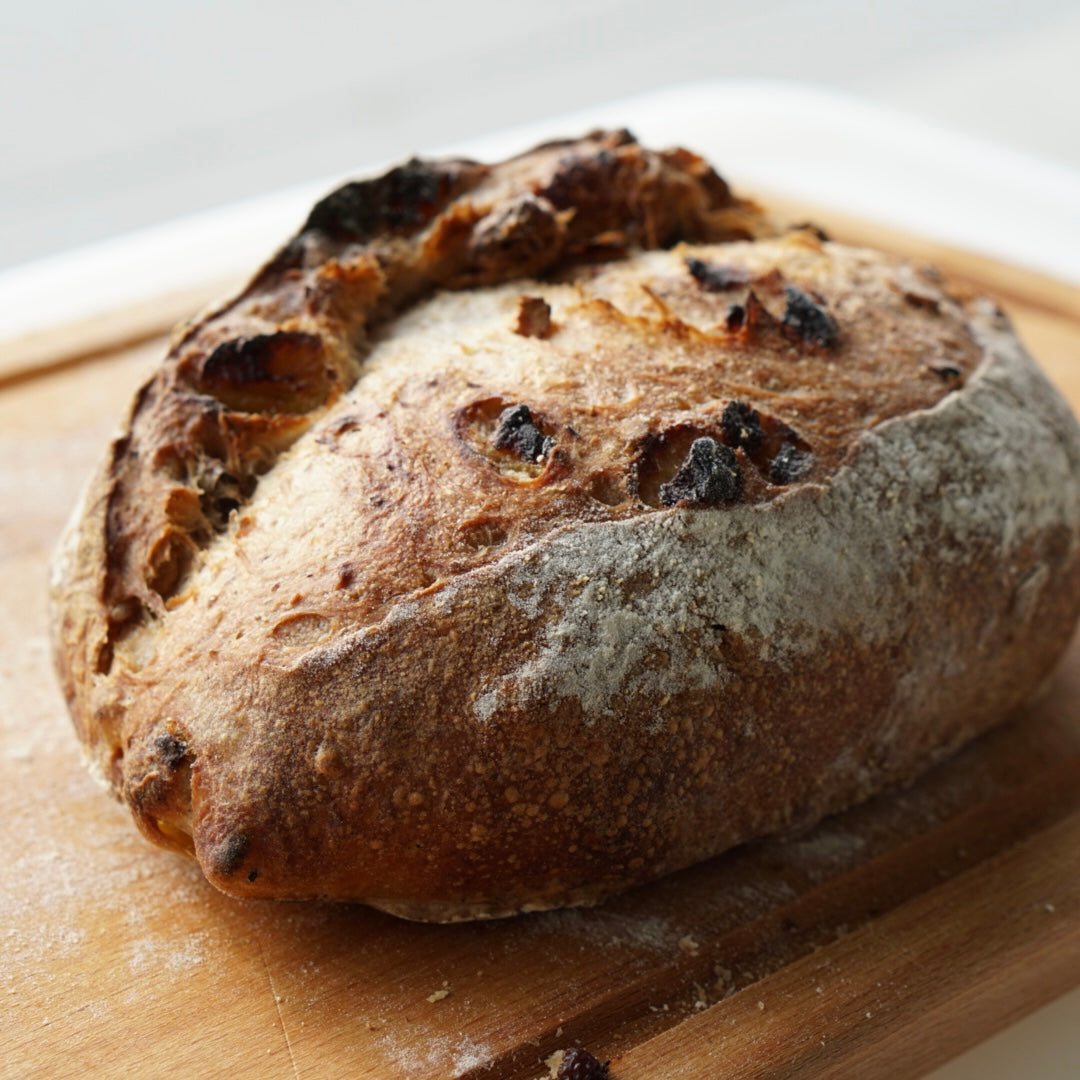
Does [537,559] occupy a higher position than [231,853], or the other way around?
[537,559]

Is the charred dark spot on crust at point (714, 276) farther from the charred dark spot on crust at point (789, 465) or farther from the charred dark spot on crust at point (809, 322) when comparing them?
the charred dark spot on crust at point (789, 465)

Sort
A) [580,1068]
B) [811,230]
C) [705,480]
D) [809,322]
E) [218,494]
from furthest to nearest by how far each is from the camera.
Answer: [811,230]
[809,322]
[218,494]
[705,480]
[580,1068]

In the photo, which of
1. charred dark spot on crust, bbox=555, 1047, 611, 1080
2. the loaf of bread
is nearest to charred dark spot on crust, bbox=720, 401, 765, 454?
the loaf of bread

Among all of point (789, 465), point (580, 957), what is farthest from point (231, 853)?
point (789, 465)

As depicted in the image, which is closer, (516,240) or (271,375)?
(271,375)

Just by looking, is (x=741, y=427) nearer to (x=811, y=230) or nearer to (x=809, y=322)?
(x=809, y=322)

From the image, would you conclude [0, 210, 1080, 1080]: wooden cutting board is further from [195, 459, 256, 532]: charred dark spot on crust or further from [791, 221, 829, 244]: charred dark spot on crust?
[791, 221, 829, 244]: charred dark spot on crust

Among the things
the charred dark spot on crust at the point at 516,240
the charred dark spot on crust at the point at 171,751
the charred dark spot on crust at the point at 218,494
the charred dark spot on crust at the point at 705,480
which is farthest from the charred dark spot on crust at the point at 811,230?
the charred dark spot on crust at the point at 171,751
